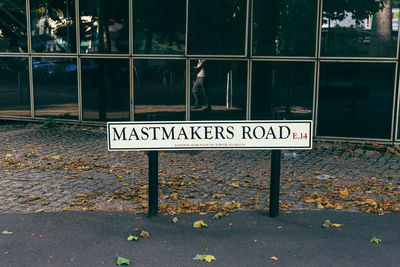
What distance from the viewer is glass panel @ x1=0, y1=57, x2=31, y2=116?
1195 cm

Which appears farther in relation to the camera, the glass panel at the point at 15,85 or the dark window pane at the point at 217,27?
the glass panel at the point at 15,85

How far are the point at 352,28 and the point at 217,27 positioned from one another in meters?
2.71

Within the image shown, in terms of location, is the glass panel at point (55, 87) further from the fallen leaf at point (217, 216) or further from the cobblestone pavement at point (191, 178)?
the fallen leaf at point (217, 216)

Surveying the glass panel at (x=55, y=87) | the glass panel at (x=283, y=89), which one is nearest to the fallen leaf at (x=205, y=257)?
the glass panel at (x=283, y=89)

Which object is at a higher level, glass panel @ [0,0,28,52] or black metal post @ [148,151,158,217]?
glass panel @ [0,0,28,52]

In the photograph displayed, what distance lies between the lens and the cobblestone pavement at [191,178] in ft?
20.2

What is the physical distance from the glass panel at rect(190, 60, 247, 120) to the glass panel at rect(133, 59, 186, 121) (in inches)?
11.4

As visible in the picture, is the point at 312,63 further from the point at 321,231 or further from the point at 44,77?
the point at 44,77

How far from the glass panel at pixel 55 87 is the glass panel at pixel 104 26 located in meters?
0.68

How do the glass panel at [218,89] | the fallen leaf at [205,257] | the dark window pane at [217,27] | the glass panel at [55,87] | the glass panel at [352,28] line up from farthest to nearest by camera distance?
the glass panel at [55,87] → the glass panel at [218,89] → the dark window pane at [217,27] → the glass panel at [352,28] → the fallen leaf at [205,257]

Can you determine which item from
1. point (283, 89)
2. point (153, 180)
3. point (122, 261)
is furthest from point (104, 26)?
point (122, 261)

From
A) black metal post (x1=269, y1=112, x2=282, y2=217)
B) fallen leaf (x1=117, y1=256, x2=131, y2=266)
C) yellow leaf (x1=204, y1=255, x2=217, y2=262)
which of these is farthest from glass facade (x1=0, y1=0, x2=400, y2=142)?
fallen leaf (x1=117, y1=256, x2=131, y2=266)

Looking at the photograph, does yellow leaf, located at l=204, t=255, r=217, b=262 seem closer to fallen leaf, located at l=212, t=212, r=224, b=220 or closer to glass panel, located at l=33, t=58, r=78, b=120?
fallen leaf, located at l=212, t=212, r=224, b=220

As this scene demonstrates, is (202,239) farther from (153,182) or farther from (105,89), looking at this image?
(105,89)
